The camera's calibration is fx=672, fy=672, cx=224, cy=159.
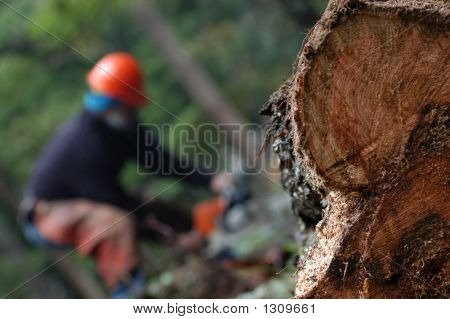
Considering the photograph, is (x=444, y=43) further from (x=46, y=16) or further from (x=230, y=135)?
(x=230, y=135)

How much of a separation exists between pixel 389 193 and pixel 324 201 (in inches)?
11.9

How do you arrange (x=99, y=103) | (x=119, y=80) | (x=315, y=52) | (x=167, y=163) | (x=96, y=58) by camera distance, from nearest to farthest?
(x=315, y=52), (x=99, y=103), (x=167, y=163), (x=119, y=80), (x=96, y=58)

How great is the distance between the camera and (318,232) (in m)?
2.29

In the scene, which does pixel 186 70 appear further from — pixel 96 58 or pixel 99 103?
pixel 99 103

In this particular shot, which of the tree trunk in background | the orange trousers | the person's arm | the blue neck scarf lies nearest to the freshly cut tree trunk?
the orange trousers

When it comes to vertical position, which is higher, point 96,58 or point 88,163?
point 96,58

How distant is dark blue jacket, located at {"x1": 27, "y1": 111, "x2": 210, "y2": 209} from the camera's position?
646 cm

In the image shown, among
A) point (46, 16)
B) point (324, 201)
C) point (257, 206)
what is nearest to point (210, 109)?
point (46, 16)

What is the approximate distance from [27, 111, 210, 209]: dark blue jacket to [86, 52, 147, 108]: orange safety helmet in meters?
0.34

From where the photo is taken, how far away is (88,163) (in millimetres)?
6469

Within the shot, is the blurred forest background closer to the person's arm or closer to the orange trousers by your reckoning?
the person's arm

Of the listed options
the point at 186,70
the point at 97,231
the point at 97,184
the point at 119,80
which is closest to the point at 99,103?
the point at 119,80

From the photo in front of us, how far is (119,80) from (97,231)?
1.70m

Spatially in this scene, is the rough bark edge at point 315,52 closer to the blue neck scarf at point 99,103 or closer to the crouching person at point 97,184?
the crouching person at point 97,184
